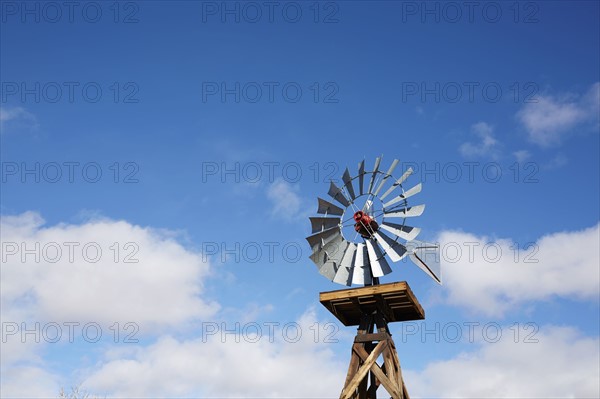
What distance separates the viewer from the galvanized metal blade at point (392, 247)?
13.2m

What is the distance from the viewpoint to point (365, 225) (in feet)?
45.4

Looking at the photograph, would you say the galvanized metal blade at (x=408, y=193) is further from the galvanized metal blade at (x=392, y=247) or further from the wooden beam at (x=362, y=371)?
the wooden beam at (x=362, y=371)

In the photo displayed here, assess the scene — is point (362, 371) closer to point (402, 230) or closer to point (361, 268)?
point (361, 268)

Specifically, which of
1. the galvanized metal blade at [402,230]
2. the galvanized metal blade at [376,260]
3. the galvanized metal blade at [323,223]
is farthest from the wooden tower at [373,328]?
the galvanized metal blade at [323,223]

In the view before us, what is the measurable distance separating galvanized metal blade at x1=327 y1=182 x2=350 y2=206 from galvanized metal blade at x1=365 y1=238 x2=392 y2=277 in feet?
4.00

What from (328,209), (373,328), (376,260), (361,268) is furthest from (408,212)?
(373,328)

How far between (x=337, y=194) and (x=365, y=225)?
1.23 m

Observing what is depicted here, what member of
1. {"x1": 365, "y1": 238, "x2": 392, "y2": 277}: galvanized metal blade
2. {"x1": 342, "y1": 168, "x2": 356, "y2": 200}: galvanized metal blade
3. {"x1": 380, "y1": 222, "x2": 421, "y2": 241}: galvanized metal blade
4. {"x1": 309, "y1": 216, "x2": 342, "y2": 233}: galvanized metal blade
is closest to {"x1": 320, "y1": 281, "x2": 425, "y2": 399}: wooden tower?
{"x1": 365, "y1": 238, "x2": 392, "y2": 277}: galvanized metal blade

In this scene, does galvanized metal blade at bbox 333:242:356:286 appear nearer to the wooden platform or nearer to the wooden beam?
the wooden platform

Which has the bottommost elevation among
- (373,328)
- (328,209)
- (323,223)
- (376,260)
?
(373,328)

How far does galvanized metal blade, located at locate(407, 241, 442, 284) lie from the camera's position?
13.0m

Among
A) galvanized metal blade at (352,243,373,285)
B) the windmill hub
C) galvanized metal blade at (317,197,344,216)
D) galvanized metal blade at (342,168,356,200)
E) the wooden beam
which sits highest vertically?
galvanized metal blade at (342,168,356,200)

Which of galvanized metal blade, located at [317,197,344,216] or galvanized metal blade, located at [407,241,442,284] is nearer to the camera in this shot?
galvanized metal blade, located at [407,241,442,284]

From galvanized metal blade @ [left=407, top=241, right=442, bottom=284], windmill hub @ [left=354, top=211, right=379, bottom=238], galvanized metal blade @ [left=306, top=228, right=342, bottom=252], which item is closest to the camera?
galvanized metal blade @ [left=407, top=241, right=442, bottom=284]
